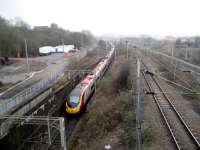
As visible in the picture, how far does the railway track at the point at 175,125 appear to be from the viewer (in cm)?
1474

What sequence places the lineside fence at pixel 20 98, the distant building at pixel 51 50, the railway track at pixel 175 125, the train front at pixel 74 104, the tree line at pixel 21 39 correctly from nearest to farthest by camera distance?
the railway track at pixel 175 125 → the lineside fence at pixel 20 98 → the train front at pixel 74 104 → the tree line at pixel 21 39 → the distant building at pixel 51 50

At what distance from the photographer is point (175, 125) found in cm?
1783

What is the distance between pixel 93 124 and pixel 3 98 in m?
15.2

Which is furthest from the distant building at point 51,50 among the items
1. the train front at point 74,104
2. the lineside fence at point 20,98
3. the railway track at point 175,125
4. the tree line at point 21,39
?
the railway track at point 175,125

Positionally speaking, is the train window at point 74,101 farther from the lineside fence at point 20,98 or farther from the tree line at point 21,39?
the tree line at point 21,39

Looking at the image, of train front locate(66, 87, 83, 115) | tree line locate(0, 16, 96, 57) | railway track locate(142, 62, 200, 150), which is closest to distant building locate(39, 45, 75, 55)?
tree line locate(0, 16, 96, 57)

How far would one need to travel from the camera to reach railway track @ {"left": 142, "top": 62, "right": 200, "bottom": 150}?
14741mm

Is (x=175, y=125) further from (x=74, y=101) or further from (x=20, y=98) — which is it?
(x=20, y=98)

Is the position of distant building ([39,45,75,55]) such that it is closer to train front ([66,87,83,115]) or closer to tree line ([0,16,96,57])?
tree line ([0,16,96,57])

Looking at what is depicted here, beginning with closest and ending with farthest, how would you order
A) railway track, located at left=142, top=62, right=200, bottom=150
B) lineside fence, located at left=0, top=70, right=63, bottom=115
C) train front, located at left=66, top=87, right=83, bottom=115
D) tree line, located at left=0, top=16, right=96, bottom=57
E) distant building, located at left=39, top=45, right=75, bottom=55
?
railway track, located at left=142, top=62, right=200, bottom=150 → lineside fence, located at left=0, top=70, right=63, bottom=115 → train front, located at left=66, top=87, right=83, bottom=115 → tree line, located at left=0, top=16, right=96, bottom=57 → distant building, located at left=39, top=45, right=75, bottom=55

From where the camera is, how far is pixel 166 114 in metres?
20.0

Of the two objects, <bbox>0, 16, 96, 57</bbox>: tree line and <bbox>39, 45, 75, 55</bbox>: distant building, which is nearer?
<bbox>0, 16, 96, 57</bbox>: tree line

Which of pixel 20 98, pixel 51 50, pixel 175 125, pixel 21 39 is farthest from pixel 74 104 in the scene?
pixel 51 50

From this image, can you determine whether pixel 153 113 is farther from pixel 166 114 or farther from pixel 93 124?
pixel 93 124
